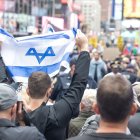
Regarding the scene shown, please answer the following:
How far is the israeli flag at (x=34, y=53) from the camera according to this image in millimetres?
5871

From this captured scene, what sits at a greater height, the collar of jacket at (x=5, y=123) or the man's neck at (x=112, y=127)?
the man's neck at (x=112, y=127)

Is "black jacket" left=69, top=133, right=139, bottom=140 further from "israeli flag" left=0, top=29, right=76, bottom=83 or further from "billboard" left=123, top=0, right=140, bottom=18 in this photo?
"billboard" left=123, top=0, right=140, bottom=18

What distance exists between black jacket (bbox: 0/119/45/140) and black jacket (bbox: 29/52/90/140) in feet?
1.78

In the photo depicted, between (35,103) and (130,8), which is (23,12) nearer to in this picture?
(130,8)

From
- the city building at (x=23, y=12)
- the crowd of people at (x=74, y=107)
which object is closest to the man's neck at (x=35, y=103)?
the crowd of people at (x=74, y=107)

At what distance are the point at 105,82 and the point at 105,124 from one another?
0.82ft

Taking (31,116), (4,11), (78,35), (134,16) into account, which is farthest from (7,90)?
(4,11)

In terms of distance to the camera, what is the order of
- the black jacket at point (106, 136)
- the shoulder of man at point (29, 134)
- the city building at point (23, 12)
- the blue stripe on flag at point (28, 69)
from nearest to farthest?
the black jacket at point (106, 136) < the shoulder of man at point (29, 134) < the blue stripe on flag at point (28, 69) < the city building at point (23, 12)

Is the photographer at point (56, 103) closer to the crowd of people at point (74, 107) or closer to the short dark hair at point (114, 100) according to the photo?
the crowd of people at point (74, 107)

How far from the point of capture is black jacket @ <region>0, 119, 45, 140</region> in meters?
4.27

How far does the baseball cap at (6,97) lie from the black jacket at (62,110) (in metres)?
0.48

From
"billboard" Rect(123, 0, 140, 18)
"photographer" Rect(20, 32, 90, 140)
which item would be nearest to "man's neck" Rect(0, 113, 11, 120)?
"photographer" Rect(20, 32, 90, 140)

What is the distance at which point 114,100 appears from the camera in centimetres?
351

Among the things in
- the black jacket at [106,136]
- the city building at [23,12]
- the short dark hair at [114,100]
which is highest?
the short dark hair at [114,100]
